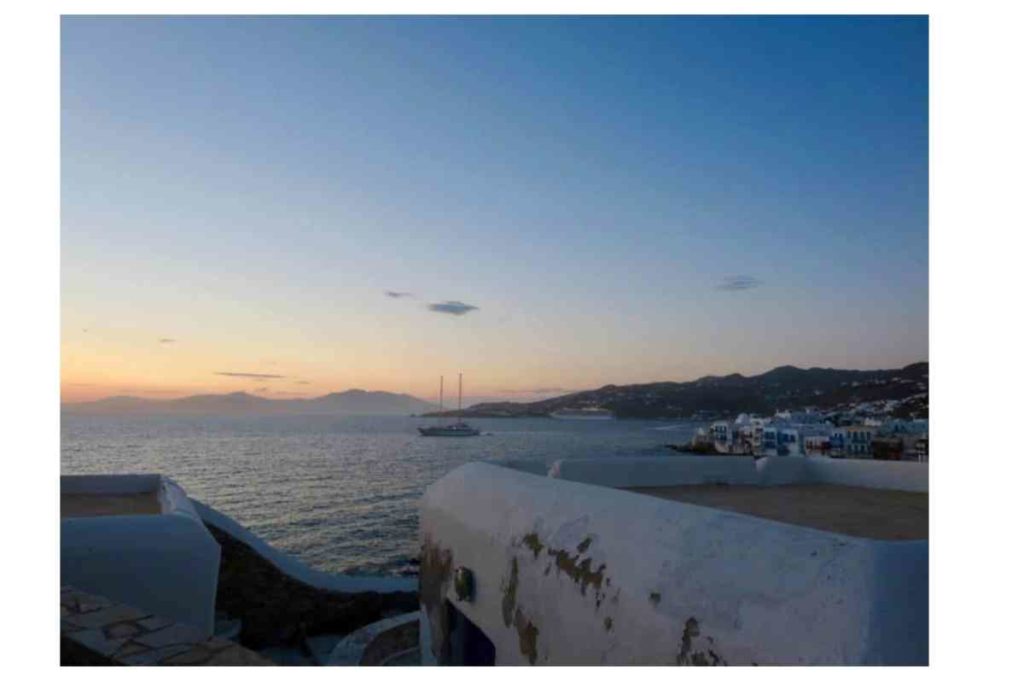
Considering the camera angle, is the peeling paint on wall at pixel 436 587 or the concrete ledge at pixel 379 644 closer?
the peeling paint on wall at pixel 436 587

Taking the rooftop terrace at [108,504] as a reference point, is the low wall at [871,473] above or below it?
above

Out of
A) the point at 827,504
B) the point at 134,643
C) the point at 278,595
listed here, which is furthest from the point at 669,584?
the point at 278,595

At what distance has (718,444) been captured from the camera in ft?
223

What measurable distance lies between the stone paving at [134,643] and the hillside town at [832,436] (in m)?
28.0

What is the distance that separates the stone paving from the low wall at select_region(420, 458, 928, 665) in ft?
5.99

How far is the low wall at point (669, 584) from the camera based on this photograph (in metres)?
2.54

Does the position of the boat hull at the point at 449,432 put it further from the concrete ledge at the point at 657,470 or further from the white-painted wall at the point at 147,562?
the concrete ledge at the point at 657,470

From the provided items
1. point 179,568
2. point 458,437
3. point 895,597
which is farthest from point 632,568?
point 458,437

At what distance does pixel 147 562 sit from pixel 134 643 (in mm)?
4012

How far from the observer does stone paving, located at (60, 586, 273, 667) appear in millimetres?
3537

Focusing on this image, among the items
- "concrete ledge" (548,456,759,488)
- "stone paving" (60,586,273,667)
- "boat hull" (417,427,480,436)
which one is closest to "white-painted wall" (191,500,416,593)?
"concrete ledge" (548,456,759,488)

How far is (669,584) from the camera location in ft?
11.2

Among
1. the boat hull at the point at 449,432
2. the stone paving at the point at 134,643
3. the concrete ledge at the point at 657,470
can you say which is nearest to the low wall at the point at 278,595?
the concrete ledge at the point at 657,470

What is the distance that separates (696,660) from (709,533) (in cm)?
67
